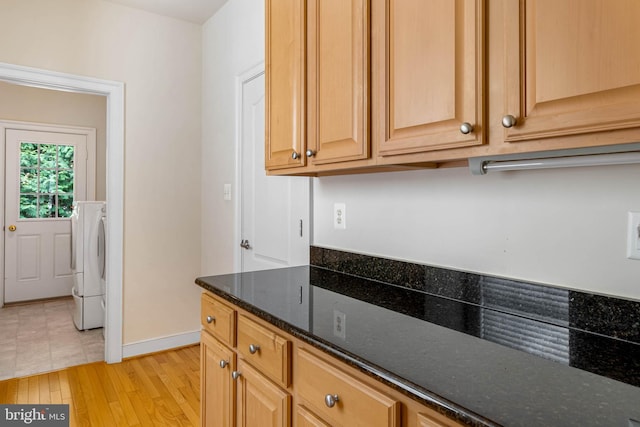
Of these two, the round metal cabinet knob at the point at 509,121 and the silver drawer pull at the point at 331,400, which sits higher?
the round metal cabinet knob at the point at 509,121

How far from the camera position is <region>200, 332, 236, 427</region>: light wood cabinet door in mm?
1470

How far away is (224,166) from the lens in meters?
3.03

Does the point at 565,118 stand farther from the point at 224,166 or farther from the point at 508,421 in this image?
the point at 224,166

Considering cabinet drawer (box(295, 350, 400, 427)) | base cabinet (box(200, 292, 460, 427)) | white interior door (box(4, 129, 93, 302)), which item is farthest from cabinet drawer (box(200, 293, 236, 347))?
white interior door (box(4, 129, 93, 302))

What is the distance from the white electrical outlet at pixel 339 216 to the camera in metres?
1.87

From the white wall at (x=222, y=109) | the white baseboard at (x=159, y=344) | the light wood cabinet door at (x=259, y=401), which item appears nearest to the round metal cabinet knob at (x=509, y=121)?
the light wood cabinet door at (x=259, y=401)

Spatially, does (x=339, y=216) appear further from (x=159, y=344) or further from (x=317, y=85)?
(x=159, y=344)

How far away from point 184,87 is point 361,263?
2.40m

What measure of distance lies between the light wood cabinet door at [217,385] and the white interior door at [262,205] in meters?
0.70

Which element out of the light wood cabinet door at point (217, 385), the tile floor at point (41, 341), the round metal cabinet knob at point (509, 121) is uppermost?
the round metal cabinet knob at point (509, 121)

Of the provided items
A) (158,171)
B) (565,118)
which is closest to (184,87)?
(158,171)

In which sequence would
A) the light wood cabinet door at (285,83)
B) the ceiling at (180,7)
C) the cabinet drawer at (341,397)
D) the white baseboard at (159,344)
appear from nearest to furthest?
the cabinet drawer at (341,397)
the light wood cabinet door at (285,83)
the ceiling at (180,7)
the white baseboard at (159,344)

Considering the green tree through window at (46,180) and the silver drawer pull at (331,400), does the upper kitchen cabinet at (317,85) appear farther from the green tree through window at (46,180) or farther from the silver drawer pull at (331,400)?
the green tree through window at (46,180)

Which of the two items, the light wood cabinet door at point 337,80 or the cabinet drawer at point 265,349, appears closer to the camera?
the cabinet drawer at point 265,349
